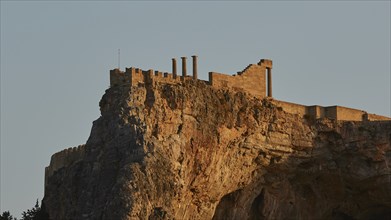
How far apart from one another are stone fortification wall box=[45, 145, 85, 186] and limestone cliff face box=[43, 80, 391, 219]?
0.25 meters

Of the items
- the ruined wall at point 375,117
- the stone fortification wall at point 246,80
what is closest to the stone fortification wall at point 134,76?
the stone fortification wall at point 246,80

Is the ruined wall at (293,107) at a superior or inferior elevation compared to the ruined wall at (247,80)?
inferior

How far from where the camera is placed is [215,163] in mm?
61906

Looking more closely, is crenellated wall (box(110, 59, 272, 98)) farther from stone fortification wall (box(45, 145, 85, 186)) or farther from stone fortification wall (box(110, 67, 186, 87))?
stone fortification wall (box(45, 145, 85, 186))

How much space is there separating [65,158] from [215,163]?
327 inches

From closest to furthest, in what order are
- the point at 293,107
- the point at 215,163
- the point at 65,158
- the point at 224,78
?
1. the point at 215,163
2. the point at 224,78
3. the point at 65,158
4. the point at 293,107

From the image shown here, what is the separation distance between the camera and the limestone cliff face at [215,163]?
190 feet

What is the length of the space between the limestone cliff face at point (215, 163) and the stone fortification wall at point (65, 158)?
0.25 meters

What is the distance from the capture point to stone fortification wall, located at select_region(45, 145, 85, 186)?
2537 inches

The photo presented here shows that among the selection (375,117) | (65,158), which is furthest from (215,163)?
(375,117)

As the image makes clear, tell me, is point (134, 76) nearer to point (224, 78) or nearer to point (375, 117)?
point (224, 78)

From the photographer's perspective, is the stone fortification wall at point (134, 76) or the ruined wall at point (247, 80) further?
the ruined wall at point (247, 80)

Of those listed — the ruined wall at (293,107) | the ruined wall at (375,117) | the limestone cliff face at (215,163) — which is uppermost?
the ruined wall at (375,117)

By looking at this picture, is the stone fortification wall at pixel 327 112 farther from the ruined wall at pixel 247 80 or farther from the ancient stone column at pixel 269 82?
the ruined wall at pixel 247 80
